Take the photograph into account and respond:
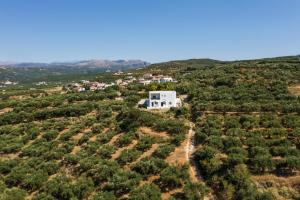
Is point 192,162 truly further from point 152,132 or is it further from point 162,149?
point 152,132

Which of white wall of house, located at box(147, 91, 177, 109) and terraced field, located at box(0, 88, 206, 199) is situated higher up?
white wall of house, located at box(147, 91, 177, 109)

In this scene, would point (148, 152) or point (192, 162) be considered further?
point (148, 152)

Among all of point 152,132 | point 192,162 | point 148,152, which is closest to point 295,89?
point 152,132

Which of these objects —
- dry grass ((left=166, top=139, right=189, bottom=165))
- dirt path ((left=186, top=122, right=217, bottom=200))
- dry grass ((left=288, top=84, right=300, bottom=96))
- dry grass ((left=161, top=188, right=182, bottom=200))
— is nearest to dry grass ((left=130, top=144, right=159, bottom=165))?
dry grass ((left=166, top=139, right=189, bottom=165))

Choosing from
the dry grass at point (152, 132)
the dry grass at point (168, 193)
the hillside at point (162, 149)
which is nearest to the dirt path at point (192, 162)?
the hillside at point (162, 149)

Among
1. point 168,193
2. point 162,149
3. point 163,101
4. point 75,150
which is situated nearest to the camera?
point 168,193

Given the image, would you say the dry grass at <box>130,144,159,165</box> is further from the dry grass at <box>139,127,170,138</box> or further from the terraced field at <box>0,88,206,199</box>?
the dry grass at <box>139,127,170,138</box>

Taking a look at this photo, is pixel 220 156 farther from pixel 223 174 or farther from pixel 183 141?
pixel 183 141

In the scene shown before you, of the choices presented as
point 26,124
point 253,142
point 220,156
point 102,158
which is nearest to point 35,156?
point 102,158

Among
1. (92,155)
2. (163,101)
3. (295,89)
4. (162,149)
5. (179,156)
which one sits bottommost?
(92,155)
